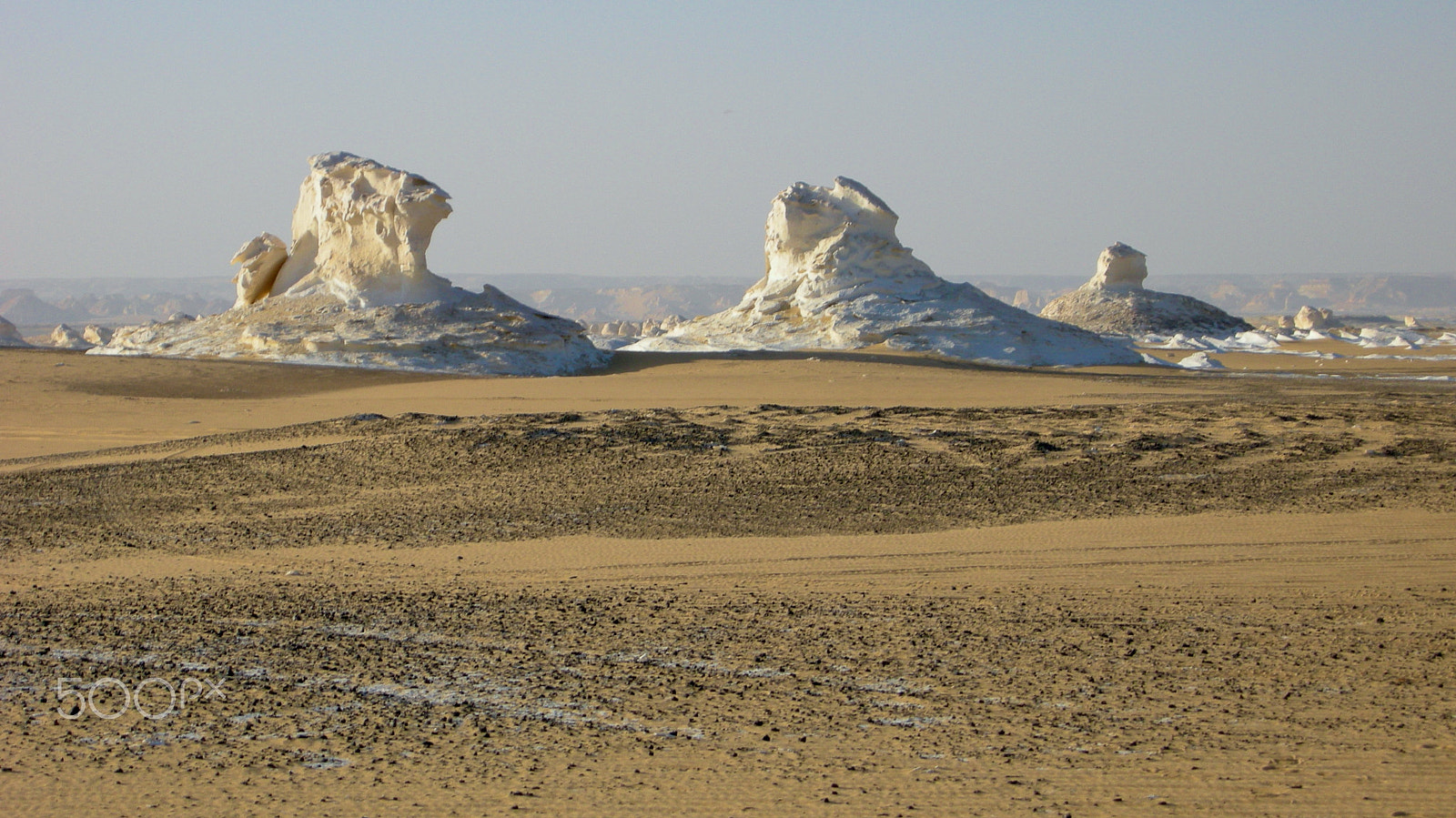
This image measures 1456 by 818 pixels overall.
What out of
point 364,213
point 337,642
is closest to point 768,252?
point 364,213

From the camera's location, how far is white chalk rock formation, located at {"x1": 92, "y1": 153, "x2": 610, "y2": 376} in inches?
939

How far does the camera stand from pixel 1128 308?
156ft

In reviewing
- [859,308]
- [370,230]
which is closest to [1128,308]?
[859,308]

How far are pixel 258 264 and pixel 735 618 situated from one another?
24.4m

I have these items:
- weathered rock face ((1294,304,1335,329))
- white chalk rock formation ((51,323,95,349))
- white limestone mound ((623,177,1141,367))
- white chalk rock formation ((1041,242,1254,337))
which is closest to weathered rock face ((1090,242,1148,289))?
white chalk rock formation ((1041,242,1254,337))

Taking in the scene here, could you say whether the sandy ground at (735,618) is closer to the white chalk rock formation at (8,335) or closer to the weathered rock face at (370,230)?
the weathered rock face at (370,230)

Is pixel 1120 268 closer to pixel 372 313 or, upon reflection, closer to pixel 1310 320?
pixel 1310 320

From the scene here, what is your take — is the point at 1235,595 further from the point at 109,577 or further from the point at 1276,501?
the point at 109,577

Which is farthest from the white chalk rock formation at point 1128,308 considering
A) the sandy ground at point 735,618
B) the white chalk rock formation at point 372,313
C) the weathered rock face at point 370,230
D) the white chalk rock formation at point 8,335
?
the white chalk rock formation at point 8,335

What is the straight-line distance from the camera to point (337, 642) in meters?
6.27

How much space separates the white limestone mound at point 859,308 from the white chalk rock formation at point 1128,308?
1672 centimetres

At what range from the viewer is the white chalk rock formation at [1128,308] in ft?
154

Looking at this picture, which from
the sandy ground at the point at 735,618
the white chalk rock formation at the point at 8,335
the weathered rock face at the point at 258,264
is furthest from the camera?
the white chalk rock formation at the point at 8,335

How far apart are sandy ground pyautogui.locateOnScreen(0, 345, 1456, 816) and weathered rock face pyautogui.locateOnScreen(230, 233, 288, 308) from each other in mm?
13611
